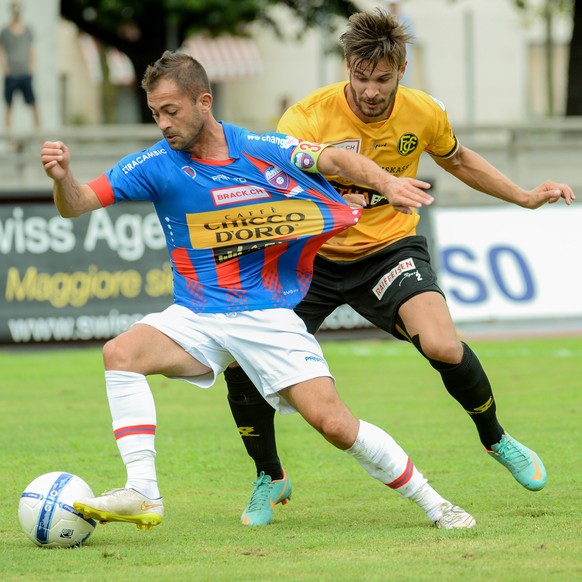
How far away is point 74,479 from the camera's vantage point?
226 inches

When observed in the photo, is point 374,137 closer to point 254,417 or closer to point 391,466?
point 254,417

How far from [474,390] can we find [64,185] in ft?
7.36

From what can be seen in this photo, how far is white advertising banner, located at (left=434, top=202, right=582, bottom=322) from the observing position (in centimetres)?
1499

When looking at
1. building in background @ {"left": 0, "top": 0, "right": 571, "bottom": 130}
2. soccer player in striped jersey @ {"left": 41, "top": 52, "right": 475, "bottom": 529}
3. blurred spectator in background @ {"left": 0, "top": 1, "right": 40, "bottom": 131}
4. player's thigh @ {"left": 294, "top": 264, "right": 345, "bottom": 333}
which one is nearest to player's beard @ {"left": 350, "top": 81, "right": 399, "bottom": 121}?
soccer player in striped jersey @ {"left": 41, "top": 52, "right": 475, "bottom": 529}

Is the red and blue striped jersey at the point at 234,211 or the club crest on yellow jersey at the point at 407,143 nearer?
the red and blue striped jersey at the point at 234,211

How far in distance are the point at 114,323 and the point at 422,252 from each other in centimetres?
795

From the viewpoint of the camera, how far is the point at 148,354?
5.71 m

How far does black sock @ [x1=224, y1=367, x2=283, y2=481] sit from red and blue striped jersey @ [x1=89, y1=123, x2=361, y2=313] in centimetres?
61

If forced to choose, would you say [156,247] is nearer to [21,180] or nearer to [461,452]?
[21,180]

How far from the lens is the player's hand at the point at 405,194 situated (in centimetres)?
540

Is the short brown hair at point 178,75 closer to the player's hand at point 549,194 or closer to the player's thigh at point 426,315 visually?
the player's thigh at point 426,315

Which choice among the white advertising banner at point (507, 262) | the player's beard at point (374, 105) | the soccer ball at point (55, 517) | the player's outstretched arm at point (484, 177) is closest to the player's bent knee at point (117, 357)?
the soccer ball at point (55, 517)

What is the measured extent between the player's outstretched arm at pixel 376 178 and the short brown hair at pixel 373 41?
2.20 feet

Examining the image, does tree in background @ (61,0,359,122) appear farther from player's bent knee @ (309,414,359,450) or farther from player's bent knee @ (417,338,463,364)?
player's bent knee @ (309,414,359,450)
